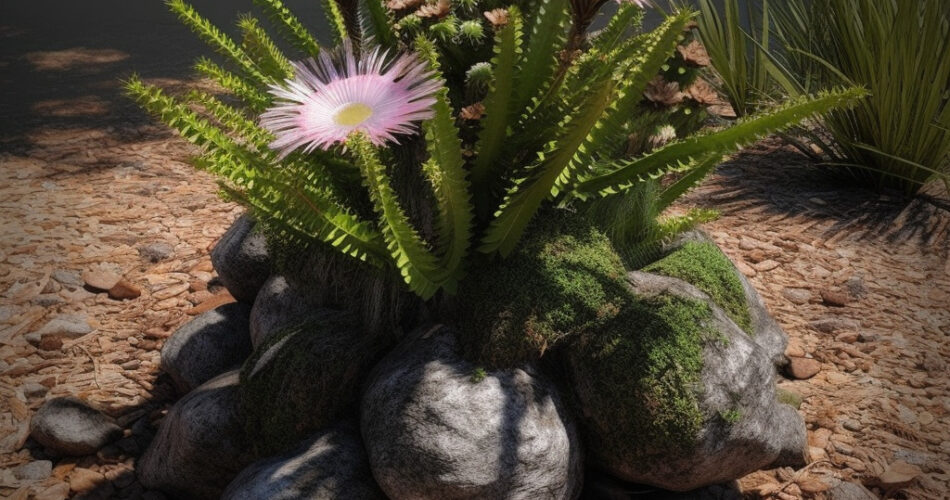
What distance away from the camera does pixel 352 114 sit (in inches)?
65.1

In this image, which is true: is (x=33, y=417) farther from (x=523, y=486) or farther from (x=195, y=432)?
(x=523, y=486)

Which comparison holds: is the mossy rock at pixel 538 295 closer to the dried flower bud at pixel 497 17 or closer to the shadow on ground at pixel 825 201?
the dried flower bud at pixel 497 17

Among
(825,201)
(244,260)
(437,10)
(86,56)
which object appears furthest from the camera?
(86,56)

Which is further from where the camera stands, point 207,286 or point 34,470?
point 207,286

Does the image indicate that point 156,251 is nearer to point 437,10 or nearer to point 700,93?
point 437,10

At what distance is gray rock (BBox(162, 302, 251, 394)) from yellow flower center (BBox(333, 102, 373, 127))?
1.33 metres

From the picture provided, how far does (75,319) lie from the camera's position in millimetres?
3002

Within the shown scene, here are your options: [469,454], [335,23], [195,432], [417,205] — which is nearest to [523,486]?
[469,454]

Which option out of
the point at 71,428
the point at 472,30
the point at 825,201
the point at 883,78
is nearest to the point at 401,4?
the point at 472,30

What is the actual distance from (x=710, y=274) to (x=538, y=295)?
67 cm

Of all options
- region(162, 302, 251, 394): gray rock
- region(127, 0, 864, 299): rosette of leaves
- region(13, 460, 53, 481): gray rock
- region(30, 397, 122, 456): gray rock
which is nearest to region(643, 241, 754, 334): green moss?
region(127, 0, 864, 299): rosette of leaves

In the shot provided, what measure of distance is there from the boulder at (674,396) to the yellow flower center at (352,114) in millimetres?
807

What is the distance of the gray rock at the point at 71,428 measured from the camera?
239 cm

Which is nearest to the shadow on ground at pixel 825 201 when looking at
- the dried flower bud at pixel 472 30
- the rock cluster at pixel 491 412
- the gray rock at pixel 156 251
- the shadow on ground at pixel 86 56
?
the rock cluster at pixel 491 412
